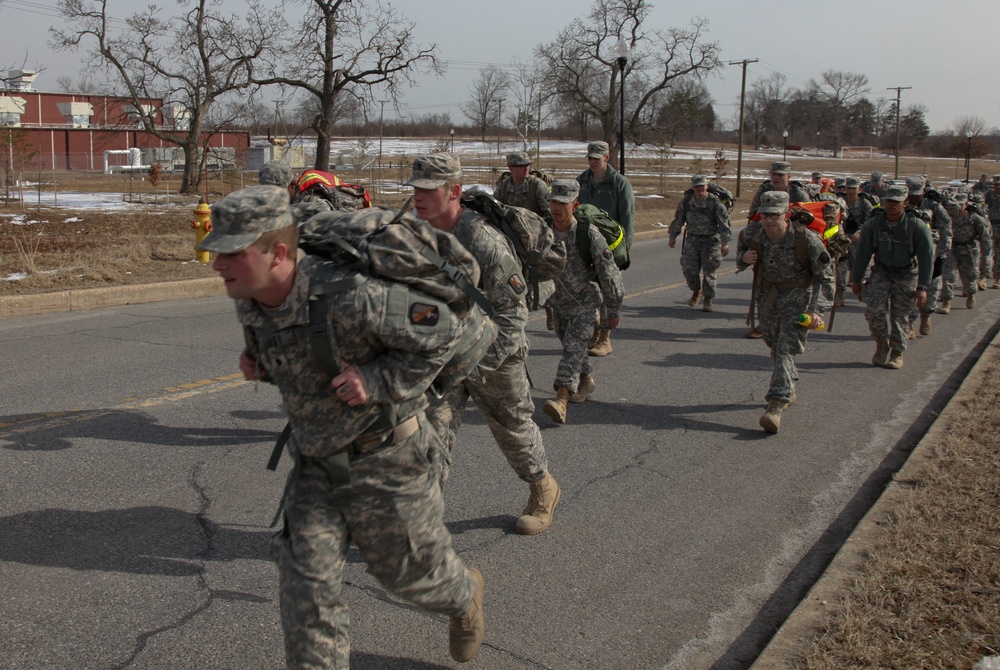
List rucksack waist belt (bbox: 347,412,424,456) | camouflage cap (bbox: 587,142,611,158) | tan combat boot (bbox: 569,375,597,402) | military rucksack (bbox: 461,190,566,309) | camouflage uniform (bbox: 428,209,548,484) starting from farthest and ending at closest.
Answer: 1. camouflage cap (bbox: 587,142,611,158)
2. tan combat boot (bbox: 569,375,597,402)
3. military rucksack (bbox: 461,190,566,309)
4. camouflage uniform (bbox: 428,209,548,484)
5. rucksack waist belt (bbox: 347,412,424,456)

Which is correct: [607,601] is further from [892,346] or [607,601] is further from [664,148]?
[664,148]

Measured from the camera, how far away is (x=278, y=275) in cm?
272

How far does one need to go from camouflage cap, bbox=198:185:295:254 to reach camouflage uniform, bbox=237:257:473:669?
0.20m

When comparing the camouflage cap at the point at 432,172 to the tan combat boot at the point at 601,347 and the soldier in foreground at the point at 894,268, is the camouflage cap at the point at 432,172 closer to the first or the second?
the tan combat boot at the point at 601,347

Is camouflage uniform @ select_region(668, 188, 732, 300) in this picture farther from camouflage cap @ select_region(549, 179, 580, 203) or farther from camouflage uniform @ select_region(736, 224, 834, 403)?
camouflage cap @ select_region(549, 179, 580, 203)

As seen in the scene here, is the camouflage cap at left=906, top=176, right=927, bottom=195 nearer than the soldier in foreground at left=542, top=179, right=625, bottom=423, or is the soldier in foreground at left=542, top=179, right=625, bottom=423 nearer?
the soldier in foreground at left=542, top=179, right=625, bottom=423

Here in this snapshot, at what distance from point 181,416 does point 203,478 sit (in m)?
1.43

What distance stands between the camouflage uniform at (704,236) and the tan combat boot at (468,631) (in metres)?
10.1

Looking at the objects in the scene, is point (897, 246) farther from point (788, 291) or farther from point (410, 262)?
point (410, 262)

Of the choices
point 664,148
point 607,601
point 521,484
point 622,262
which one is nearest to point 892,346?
point 622,262

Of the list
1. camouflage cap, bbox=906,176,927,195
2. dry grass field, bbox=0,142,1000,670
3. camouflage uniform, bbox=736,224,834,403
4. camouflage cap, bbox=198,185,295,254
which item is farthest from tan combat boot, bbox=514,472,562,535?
camouflage cap, bbox=906,176,927,195

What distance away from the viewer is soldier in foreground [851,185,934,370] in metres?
9.70

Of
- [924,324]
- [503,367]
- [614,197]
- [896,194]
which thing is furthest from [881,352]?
[503,367]

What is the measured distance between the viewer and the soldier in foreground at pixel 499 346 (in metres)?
4.52
